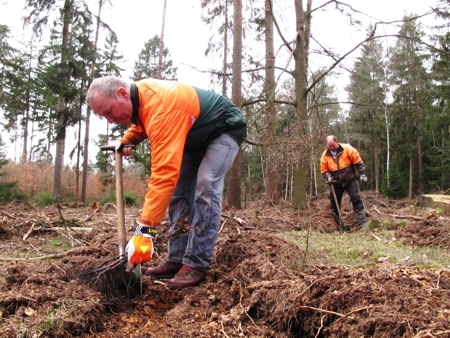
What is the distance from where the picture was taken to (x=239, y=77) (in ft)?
30.1

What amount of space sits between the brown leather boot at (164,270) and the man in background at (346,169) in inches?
179

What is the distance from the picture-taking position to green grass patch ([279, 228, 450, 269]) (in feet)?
12.3

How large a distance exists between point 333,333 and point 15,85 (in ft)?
46.3

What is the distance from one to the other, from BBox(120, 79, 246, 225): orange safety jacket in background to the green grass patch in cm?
136

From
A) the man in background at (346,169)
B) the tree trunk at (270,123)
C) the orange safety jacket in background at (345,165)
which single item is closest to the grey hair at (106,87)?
the man in background at (346,169)

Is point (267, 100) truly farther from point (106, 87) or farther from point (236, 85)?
point (106, 87)

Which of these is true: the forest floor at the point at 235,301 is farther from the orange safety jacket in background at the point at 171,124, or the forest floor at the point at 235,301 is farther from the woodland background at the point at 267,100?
the woodland background at the point at 267,100

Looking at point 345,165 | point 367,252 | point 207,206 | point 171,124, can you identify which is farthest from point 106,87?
point 345,165

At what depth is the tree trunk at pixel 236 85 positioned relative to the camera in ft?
29.8

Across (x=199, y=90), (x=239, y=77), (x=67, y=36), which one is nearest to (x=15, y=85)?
(x=67, y=36)

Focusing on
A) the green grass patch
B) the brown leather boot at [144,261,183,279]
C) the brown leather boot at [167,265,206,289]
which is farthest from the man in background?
the brown leather boot at [167,265,206,289]

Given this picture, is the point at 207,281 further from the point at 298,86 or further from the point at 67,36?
the point at 67,36

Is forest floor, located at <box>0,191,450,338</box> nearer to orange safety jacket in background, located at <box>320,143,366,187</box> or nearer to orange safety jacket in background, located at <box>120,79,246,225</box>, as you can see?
orange safety jacket in background, located at <box>120,79,246,225</box>

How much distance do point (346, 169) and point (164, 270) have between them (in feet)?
16.0
